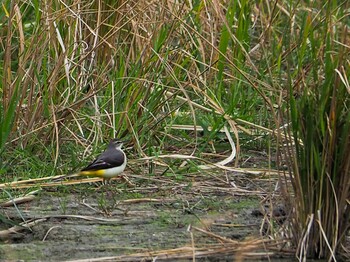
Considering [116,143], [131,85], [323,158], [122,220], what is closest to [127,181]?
[116,143]

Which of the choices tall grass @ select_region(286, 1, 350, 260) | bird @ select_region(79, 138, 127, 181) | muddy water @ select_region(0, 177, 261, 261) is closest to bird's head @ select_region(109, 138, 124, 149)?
bird @ select_region(79, 138, 127, 181)

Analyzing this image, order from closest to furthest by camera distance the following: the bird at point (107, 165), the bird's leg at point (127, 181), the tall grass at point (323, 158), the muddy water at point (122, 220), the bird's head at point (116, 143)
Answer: the tall grass at point (323, 158)
the muddy water at point (122, 220)
the bird at point (107, 165)
the bird's leg at point (127, 181)
the bird's head at point (116, 143)

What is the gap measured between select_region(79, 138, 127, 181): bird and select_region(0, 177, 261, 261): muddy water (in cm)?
9

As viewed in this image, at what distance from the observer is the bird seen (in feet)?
17.7

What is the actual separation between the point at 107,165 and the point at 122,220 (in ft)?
1.68

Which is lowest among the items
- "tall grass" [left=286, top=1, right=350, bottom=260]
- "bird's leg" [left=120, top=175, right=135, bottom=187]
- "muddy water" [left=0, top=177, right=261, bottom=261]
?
"bird's leg" [left=120, top=175, right=135, bottom=187]

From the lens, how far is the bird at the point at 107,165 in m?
5.41

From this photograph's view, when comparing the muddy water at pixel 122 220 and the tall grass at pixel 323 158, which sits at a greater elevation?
the tall grass at pixel 323 158

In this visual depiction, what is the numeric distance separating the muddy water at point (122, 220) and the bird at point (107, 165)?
0.09 m

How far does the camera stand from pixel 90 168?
546cm

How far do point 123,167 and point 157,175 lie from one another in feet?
0.91

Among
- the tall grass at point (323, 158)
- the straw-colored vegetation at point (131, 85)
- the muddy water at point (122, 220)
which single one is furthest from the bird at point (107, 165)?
the tall grass at point (323, 158)

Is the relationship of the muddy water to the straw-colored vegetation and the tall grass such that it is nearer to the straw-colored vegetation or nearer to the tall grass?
the straw-colored vegetation

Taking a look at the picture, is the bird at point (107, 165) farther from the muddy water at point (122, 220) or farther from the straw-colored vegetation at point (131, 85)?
the straw-colored vegetation at point (131, 85)
